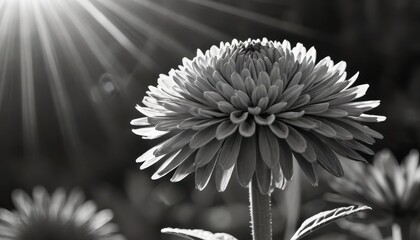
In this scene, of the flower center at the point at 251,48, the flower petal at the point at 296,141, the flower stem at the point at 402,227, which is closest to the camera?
the flower petal at the point at 296,141

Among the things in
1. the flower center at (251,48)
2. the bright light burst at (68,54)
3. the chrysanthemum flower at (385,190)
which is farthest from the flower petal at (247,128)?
the bright light burst at (68,54)

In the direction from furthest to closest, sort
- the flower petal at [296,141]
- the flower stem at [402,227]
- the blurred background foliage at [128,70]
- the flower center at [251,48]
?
the blurred background foliage at [128,70] < the flower stem at [402,227] < the flower center at [251,48] < the flower petal at [296,141]

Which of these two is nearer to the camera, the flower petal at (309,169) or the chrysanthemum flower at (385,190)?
the flower petal at (309,169)

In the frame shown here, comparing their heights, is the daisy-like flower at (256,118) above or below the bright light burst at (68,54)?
below

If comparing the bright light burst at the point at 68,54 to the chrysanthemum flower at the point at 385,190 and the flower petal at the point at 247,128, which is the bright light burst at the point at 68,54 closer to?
the chrysanthemum flower at the point at 385,190

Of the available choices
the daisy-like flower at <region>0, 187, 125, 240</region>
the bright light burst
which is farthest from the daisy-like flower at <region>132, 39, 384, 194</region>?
the bright light burst

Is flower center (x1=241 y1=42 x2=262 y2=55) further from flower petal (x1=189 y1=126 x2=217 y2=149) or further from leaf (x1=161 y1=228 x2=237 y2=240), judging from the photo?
leaf (x1=161 y1=228 x2=237 y2=240)

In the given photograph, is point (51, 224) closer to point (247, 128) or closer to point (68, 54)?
point (247, 128)
